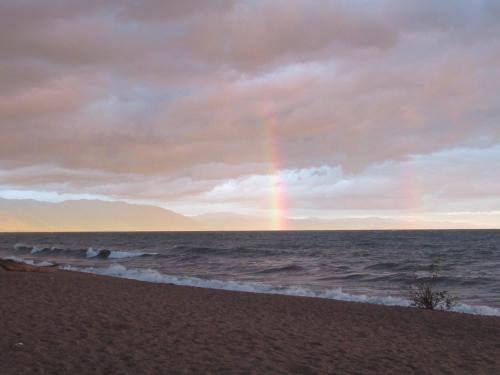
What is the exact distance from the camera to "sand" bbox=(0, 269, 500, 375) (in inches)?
334

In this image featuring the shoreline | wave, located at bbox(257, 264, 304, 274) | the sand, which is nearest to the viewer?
the sand

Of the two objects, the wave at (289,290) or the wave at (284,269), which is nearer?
the wave at (289,290)

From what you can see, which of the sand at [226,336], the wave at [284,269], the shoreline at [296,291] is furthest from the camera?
the wave at [284,269]

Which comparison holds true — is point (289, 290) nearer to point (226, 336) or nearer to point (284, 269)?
point (226, 336)

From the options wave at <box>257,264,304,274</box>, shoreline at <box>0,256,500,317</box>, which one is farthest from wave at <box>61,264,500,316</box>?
wave at <box>257,264,304,274</box>

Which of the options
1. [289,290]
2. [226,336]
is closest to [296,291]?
[289,290]

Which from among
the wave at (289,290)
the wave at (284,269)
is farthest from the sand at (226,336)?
the wave at (284,269)

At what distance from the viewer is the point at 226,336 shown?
35.8 ft

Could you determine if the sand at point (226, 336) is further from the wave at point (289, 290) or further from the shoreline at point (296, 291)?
the wave at point (289, 290)

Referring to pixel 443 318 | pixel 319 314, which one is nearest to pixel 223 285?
pixel 319 314

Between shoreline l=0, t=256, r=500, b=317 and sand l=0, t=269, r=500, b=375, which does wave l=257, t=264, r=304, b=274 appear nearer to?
shoreline l=0, t=256, r=500, b=317

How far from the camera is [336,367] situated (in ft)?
28.4

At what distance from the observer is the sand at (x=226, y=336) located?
8.49 metres

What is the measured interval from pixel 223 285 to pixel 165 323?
41.1ft
